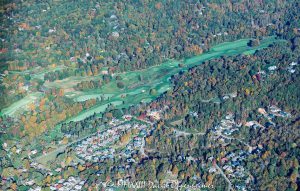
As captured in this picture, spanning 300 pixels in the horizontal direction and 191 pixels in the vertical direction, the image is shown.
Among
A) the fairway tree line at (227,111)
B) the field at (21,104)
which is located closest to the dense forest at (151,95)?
the fairway tree line at (227,111)

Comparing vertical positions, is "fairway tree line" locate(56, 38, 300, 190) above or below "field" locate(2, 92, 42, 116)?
below

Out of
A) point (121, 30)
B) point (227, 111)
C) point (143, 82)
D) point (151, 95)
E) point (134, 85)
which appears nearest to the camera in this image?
point (227, 111)

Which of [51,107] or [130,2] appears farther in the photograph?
[130,2]

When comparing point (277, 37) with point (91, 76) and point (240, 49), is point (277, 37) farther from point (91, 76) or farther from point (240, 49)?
point (91, 76)

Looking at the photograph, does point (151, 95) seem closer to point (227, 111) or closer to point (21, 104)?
point (227, 111)

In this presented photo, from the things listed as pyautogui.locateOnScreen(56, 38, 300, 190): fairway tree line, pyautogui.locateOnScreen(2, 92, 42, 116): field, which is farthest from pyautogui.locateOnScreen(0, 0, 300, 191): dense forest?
pyautogui.locateOnScreen(2, 92, 42, 116): field

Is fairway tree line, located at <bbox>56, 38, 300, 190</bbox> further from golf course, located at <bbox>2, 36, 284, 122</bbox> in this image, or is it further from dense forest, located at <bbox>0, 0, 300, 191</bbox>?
golf course, located at <bbox>2, 36, 284, 122</bbox>

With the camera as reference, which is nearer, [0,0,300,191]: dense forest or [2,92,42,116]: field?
[0,0,300,191]: dense forest


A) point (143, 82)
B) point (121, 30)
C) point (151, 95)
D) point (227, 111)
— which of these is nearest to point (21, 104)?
point (151, 95)

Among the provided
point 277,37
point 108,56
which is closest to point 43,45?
point 108,56

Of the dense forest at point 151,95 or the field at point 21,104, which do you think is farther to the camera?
the field at point 21,104

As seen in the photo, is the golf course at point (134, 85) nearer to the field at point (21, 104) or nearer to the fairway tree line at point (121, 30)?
the field at point (21, 104)
